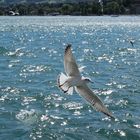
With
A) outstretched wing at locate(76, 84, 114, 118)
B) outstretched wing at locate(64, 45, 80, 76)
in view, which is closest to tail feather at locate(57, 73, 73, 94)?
outstretched wing at locate(64, 45, 80, 76)

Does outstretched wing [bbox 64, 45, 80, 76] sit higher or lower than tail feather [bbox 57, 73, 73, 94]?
higher

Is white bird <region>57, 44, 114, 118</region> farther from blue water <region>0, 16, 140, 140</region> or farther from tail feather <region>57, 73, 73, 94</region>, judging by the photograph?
blue water <region>0, 16, 140, 140</region>

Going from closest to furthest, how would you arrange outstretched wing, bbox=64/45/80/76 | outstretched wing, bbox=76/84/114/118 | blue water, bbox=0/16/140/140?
outstretched wing, bbox=64/45/80/76 < outstretched wing, bbox=76/84/114/118 < blue water, bbox=0/16/140/140

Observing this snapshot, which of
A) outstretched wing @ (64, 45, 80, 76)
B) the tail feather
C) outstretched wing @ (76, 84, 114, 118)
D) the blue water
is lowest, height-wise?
the blue water

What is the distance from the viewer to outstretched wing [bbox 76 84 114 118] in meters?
13.7

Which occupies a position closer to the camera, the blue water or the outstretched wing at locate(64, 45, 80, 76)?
the outstretched wing at locate(64, 45, 80, 76)

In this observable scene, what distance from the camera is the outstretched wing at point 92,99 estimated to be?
45.0ft

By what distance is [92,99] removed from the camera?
14.0 metres

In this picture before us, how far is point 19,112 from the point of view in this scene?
2470 centimetres

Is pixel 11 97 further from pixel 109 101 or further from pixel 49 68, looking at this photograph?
pixel 49 68

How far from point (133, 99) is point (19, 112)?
20.5ft

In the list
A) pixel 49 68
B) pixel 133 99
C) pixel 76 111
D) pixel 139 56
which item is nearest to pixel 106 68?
pixel 49 68

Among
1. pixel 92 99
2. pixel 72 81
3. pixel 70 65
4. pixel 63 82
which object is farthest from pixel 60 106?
pixel 63 82

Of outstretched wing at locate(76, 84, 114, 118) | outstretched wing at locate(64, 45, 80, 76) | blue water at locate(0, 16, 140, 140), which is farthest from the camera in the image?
blue water at locate(0, 16, 140, 140)
